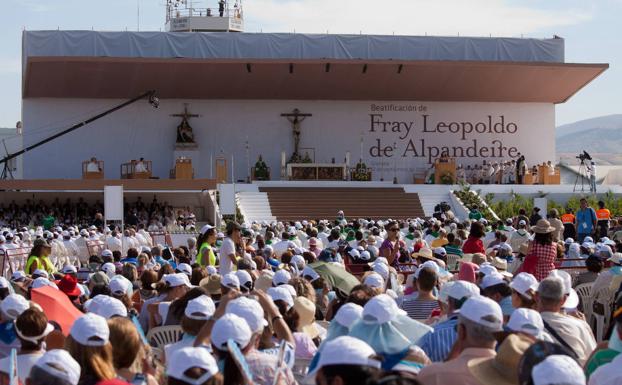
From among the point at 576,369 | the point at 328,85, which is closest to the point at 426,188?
the point at 328,85

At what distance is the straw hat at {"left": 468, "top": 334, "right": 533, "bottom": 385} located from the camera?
5648 millimetres

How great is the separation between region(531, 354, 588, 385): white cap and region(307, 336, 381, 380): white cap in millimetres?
643

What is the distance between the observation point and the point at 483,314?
20.0 feet

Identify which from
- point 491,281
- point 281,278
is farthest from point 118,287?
point 491,281

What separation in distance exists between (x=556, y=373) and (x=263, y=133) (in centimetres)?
4660

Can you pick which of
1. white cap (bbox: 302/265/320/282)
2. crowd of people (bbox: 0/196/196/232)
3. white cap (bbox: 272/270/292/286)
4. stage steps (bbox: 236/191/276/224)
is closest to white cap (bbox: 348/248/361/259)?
white cap (bbox: 302/265/320/282)

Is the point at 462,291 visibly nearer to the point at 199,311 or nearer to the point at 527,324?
the point at 527,324

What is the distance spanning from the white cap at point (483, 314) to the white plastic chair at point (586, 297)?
6801mm

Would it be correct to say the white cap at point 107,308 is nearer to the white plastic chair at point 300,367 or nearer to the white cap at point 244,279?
the white plastic chair at point 300,367

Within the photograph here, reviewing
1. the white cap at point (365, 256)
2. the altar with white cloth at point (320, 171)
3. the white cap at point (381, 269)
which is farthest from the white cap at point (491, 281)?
the altar with white cloth at point (320, 171)

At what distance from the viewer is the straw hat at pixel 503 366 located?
18.5 ft

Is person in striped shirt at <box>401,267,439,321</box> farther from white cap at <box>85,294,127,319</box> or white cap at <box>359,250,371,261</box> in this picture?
white cap at <box>359,250,371,261</box>

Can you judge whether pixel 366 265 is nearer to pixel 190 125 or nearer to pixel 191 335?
pixel 191 335

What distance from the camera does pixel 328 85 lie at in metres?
49.6
